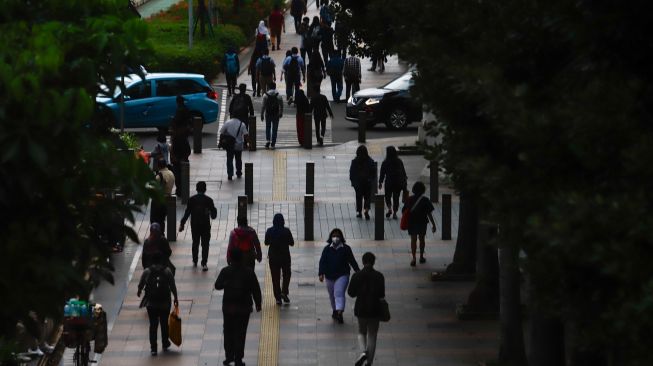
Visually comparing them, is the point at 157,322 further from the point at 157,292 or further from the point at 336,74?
the point at 336,74

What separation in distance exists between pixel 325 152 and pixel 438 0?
722 inches

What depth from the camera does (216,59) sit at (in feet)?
130

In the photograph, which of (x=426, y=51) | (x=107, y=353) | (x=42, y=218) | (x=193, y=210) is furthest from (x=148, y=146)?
(x=42, y=218)

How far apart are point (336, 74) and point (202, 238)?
1578 cm

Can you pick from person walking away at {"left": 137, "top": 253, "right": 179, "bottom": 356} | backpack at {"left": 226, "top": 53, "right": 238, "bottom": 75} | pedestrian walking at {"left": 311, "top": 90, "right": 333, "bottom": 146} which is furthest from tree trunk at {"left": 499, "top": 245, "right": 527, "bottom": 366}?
backpack at {"left": 226, "top": 53, "right": 238, "bottom": 75}

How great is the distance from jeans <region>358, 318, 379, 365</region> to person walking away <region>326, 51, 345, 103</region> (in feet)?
64.4

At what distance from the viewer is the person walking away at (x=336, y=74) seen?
3500 cm

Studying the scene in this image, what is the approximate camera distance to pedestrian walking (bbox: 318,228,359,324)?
1725 cm

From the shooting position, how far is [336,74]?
3522cm

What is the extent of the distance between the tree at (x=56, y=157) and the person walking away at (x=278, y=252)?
9193 millimetres

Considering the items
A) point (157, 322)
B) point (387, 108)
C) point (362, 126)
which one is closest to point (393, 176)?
point (362, 126)

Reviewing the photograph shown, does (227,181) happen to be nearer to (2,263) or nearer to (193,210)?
(193,210)

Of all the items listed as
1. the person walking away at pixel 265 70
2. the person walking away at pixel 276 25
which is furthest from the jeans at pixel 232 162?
the person walking away at pixel 276 25

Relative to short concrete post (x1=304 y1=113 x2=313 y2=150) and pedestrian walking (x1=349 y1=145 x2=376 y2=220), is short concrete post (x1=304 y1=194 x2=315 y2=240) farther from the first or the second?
short concrete post (x1=304 y1=113 x2=313 y2=150)
